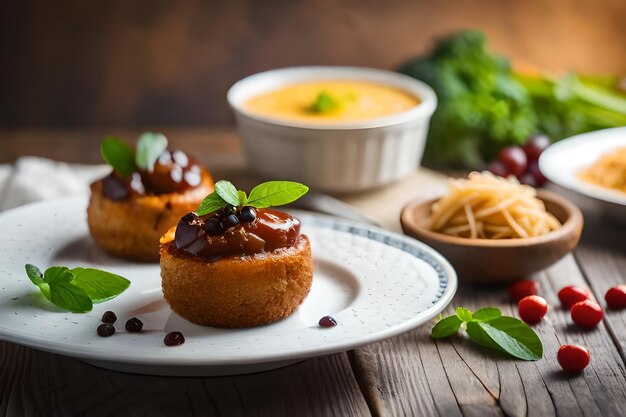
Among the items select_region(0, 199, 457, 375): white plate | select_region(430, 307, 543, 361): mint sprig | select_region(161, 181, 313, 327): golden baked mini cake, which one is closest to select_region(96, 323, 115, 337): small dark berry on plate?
select_region(0, 199, 457, 375): white plate

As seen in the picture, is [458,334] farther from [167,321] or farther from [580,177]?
[580,177]

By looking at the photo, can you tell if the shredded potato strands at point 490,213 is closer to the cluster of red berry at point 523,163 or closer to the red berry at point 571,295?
the red berry at point 571,295

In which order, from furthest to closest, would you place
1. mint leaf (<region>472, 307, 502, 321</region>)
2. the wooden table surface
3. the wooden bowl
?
the wooden bowl < mint leaf (<region>472, 307, 502, 321</region>) < the wooden table surface

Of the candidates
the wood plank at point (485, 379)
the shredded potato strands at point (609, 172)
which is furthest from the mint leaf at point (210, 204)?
the shredded potato strands at point (609, 172)

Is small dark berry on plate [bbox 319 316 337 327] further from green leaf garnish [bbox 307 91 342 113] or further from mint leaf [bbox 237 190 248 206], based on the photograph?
green leaf garnish [bbox 307 91 342 113]

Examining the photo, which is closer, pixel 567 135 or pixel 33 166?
pixel 33 166

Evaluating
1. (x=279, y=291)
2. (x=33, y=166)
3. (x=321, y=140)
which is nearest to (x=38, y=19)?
(x=33, y=166)
